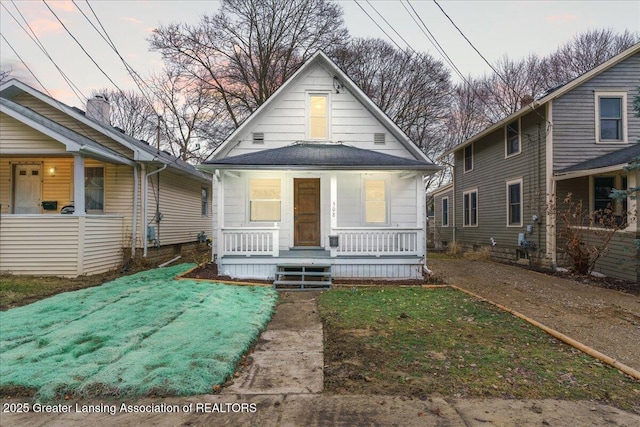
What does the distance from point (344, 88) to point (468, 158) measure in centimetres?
978

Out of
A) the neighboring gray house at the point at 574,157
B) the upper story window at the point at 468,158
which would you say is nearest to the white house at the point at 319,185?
the neighboring gray house at the point at 574,157

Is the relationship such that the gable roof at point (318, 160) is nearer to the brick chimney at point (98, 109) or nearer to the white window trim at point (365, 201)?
the white window trim at point (365, 201)

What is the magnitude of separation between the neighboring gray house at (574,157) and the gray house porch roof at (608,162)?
0.03 meters

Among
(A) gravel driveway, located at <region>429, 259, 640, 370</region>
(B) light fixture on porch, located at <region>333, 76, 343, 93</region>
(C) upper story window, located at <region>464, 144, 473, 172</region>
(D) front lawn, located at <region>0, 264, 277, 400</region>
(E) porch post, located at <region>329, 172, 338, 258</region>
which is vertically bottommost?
(A) gravel driveway, located at <region>429, 259, 640, 370</region>

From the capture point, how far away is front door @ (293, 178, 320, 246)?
10852mm

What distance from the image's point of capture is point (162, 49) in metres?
20.8

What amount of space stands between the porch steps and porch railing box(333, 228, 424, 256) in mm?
803

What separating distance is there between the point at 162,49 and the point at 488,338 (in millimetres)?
22988

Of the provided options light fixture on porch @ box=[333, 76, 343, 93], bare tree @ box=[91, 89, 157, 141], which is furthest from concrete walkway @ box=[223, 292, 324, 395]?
bare tree @ box=[91, 89, 157, 141]

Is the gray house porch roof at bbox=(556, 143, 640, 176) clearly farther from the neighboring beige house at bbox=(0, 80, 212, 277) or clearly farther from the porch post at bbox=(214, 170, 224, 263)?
the neighboring beige house at bbox=(0, 80, 212, 277)

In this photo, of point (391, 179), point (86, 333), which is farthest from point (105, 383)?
point (391, 179)

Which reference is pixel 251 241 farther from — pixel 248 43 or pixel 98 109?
pixel 248 43

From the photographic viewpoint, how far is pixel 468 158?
18.0 m

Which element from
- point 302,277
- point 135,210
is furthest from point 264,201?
point 135,210
